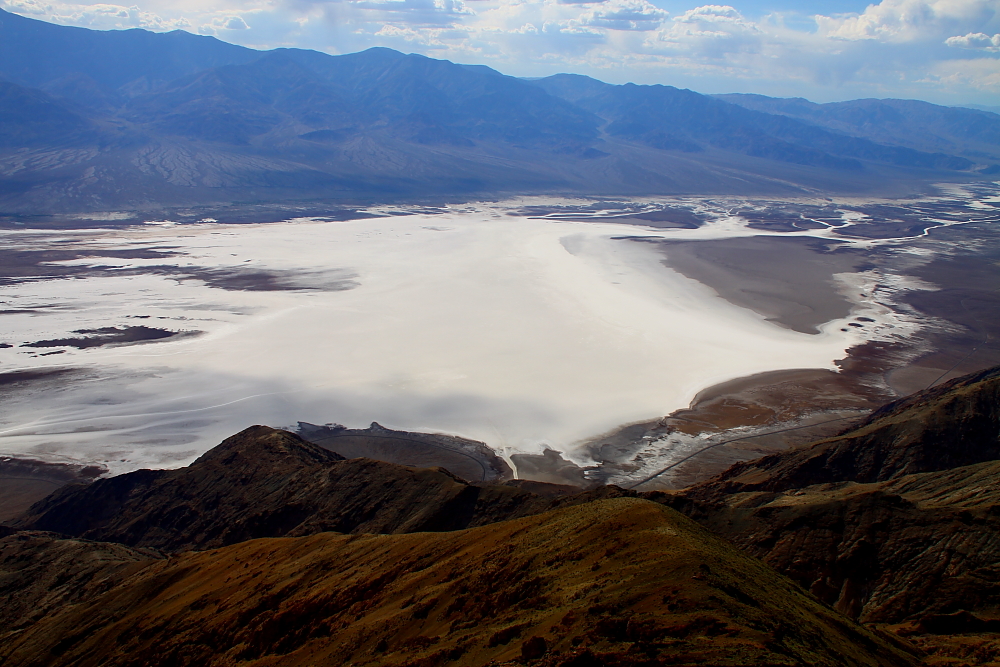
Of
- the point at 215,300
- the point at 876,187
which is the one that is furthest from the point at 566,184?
the point at 215,300

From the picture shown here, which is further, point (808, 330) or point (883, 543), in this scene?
point (808, 330)

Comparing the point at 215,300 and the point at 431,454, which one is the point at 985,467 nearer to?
the point at 431,454

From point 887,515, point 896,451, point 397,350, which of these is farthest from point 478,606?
point 397,350

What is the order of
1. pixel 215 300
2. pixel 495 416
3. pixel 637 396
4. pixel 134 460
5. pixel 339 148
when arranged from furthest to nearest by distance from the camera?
pixel 339 148 → pixel 215 300 → pixel 637 396 → pixel 495 416 → pixel 134 460

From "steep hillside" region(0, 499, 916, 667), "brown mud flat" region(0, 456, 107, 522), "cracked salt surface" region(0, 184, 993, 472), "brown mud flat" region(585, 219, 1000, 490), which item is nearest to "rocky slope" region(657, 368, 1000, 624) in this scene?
"steep hillside" region(0, 499, 916, 667)

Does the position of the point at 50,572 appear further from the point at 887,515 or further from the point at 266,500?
the point at 887,515

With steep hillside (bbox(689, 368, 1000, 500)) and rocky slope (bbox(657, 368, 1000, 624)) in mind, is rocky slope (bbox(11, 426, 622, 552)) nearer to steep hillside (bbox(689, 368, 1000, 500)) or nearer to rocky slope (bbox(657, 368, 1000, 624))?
rocky slope (bbox(657, 368, 1000, 624))
